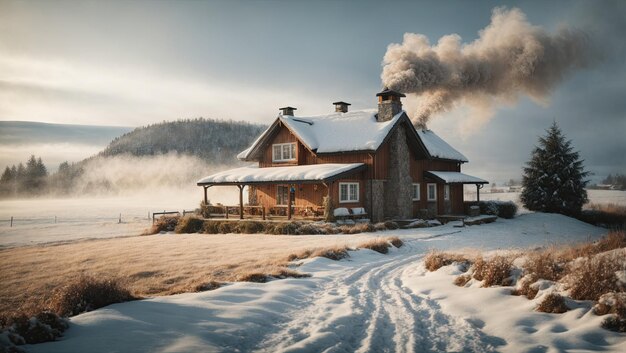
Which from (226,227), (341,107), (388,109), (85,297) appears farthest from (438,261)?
(341,107)

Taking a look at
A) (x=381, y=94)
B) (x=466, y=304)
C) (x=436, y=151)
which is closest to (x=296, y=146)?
(x=381, y=94)

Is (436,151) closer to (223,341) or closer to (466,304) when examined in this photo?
(466,304)

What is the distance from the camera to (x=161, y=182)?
117812mm

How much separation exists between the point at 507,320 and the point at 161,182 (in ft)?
396

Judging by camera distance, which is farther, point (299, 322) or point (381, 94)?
point (381, 94)

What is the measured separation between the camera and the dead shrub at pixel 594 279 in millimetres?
6779

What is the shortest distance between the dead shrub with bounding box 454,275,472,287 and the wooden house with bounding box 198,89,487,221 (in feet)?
55.5

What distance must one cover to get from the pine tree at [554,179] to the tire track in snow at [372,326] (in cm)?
3302

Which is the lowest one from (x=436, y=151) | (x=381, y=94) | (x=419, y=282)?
(x=419, y=282)

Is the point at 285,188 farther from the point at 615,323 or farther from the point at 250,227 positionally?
the point at 615,323

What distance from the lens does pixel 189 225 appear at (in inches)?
1174

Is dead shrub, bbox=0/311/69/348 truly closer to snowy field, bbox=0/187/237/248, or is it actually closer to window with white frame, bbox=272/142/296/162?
snowy field, bbox=0/187/237/248

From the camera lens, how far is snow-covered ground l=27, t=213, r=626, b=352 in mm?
5445

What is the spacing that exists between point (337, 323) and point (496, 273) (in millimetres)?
4077
